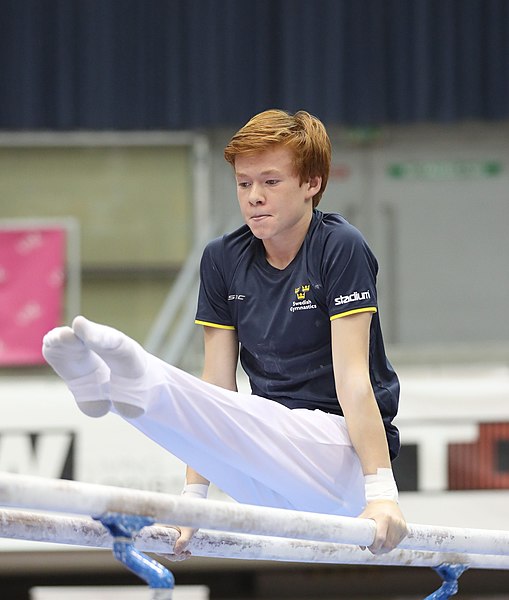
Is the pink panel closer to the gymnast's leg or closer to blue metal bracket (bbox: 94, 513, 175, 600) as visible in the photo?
the gymnast's leg

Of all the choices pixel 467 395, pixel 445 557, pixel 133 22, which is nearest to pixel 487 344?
pixel 467 395

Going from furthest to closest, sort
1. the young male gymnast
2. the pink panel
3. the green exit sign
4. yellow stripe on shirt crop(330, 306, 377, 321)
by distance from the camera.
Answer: the green exit sign
the pink panel
yellow stripe on shirt crop(330, 306, 377, 321)
the young male gymnast

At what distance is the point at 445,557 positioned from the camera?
2.80 m

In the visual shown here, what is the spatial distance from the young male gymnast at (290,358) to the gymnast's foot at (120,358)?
14cm

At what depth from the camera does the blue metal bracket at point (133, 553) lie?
6.37ft

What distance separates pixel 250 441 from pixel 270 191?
606 millimetres

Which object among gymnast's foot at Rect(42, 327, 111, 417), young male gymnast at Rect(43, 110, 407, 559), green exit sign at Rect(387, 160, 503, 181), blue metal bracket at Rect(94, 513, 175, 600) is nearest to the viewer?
blue metal bracket at Rect(94, 513, 175, 600)

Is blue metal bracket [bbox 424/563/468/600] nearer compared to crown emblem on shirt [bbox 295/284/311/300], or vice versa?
crown emblem on shirt [bbox 295/284/311/300]

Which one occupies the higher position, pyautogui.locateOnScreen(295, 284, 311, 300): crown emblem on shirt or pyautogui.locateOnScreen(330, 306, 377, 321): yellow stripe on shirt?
pyautogui.locateOnScreen(295, 284, 311, 300): crown emblem on shirt

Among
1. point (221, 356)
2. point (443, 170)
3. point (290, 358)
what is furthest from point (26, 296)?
point (290, 358)

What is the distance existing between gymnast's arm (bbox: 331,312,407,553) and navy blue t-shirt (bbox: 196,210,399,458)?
0.17 ft

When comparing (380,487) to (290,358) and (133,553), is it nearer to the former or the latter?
(290,358)

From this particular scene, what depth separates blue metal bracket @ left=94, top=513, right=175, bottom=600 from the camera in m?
1.94

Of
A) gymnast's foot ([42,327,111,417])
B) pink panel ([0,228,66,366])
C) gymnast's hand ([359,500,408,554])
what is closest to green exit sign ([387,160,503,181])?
pink panel ([0,228,66,366])
